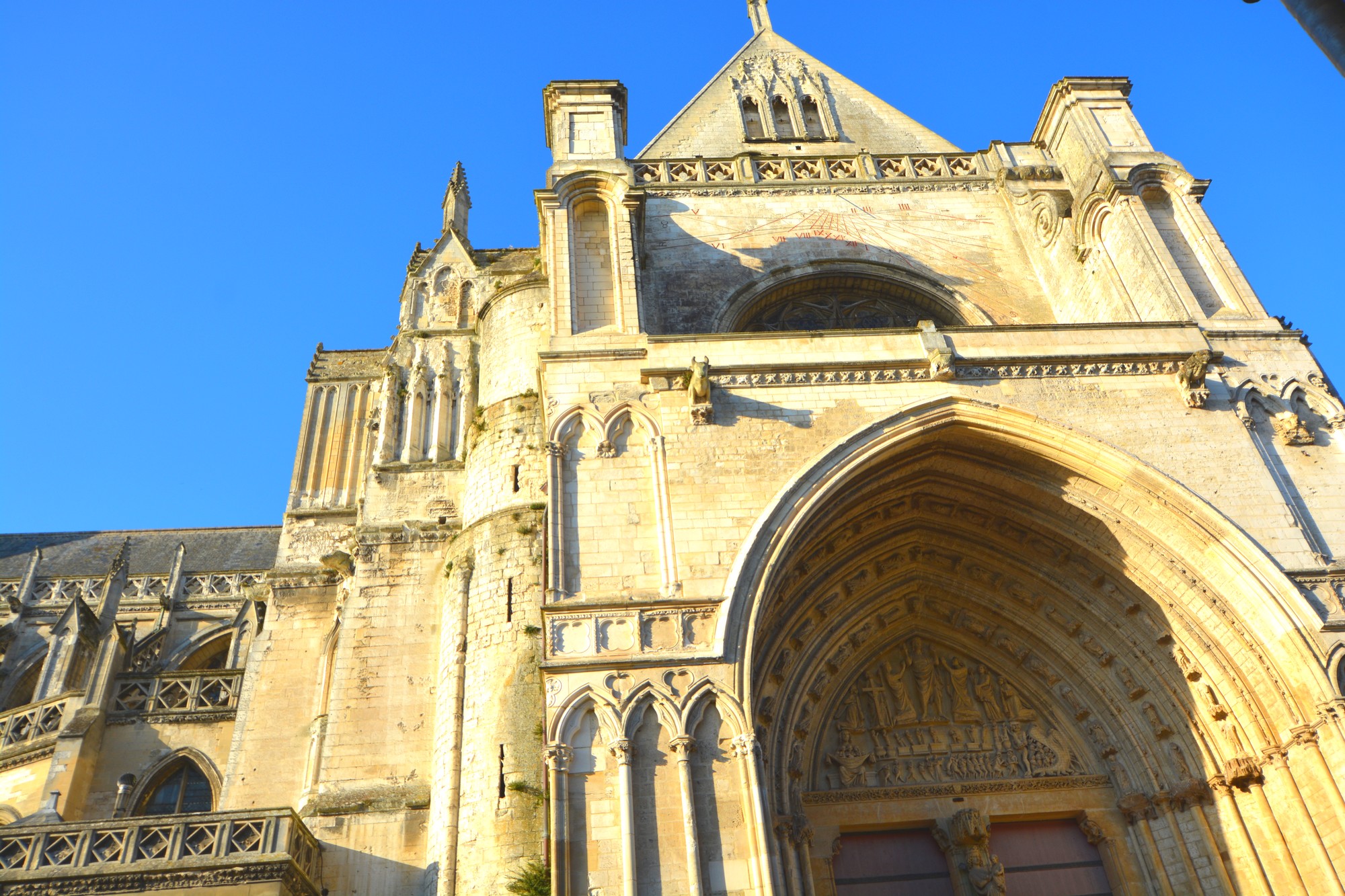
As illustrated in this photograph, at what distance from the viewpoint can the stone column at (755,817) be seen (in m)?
6.53

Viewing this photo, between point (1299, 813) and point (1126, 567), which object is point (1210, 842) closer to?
point (1299, 813)

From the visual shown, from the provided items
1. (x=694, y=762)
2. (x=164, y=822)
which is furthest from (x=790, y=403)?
(x=164, y=822)

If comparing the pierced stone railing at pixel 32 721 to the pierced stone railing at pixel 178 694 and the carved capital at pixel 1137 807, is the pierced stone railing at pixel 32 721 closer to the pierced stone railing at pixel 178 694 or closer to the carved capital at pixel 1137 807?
the pierced stone railing at pixel 178 694

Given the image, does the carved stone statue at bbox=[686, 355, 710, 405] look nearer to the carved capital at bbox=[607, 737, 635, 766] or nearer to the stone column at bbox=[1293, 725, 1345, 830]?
the carved capital at bbox=[607, 737, 635, 766]

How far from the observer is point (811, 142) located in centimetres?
1481

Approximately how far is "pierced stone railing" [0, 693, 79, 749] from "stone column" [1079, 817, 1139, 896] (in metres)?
11.6

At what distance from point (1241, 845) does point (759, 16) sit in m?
15.5

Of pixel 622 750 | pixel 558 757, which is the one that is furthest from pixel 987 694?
pixel 558 757

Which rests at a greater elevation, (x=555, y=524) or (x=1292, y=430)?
(x=1292, y=430)

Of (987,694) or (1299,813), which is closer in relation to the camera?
(1299,813)

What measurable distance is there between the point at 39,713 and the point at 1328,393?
49.4 feet

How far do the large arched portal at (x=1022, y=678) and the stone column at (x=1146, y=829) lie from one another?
2cm

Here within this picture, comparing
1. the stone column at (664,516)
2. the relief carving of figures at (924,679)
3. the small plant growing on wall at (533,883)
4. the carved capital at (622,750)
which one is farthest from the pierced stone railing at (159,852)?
the relief carving of figures at (924,679)

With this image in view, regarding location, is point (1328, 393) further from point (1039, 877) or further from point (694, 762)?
point (694, 762)
